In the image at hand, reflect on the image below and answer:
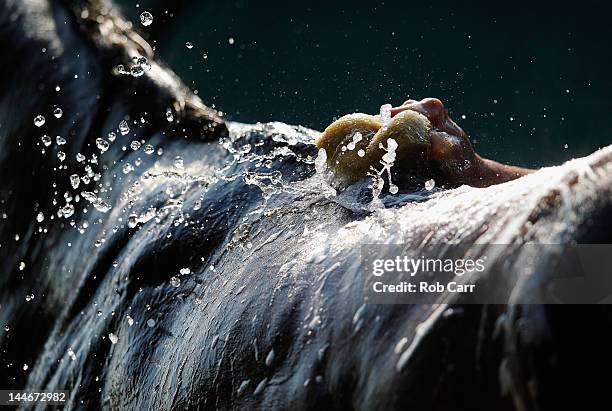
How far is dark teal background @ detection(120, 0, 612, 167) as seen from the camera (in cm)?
711

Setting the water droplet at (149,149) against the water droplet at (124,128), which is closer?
the water droplet at (149,149)

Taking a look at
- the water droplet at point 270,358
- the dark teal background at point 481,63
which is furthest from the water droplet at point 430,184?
the dark teal background at point 481,63

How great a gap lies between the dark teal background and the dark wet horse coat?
3.92 metres

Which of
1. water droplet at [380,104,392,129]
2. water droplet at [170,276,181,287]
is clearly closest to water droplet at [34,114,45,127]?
water droplet at [170,276,181,287]

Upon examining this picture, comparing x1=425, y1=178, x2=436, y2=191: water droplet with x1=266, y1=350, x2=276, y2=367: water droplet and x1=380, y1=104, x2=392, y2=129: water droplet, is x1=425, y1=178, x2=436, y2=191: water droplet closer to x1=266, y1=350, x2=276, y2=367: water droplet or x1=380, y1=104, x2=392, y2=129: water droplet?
x1=380, y1=104, x2=392, y2=129: water droplet

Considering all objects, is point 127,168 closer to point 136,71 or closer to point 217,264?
point 136,71

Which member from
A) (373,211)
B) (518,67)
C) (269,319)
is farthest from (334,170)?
(518,67)

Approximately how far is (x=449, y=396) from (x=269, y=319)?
52cm

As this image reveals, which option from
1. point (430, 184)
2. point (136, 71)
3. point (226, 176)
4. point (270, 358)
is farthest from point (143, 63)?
point (270, 358)

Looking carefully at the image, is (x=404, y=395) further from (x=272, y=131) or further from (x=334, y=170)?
(x=272, y=131)

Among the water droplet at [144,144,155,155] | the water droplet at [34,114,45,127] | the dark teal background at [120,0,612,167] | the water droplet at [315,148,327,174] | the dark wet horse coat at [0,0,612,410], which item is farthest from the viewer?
the dark teal background at [120,0,612,167]

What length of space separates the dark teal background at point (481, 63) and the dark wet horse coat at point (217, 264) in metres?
3.92

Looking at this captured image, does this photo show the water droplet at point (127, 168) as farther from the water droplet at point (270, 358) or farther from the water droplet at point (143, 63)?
the water droplet at point (270, 358)

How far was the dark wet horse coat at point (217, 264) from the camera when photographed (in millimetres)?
1130
